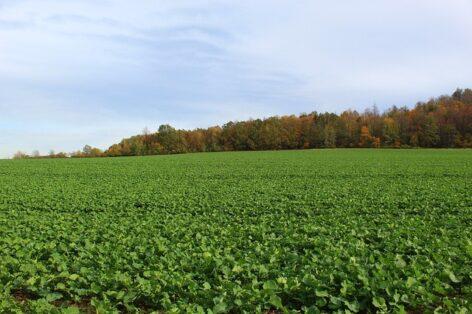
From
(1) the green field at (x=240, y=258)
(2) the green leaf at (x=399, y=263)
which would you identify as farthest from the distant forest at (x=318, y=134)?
(2) the green leaf at (x=399, y=263)

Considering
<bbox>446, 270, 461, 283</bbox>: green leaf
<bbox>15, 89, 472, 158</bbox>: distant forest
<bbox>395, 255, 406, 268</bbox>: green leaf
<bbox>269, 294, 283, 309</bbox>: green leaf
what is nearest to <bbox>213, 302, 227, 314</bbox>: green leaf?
<bbox>269, 294, 283, 309</bbox>: green leaf

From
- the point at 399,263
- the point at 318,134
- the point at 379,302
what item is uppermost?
the point at 318,134

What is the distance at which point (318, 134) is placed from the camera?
104 m

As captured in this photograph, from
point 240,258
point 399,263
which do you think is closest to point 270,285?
point 240,258

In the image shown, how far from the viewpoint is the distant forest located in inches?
3691

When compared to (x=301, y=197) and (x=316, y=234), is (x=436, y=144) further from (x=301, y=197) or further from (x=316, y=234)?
(x=316, y=234)

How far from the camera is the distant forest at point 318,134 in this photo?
3691 inches

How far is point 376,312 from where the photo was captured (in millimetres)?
6406

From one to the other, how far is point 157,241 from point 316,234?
13.7 feet

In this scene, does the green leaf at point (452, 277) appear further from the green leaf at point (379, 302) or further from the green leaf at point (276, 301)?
the green leaf at point (276, 301)

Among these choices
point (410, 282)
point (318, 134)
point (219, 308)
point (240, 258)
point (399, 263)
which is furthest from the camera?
point (318, 134)

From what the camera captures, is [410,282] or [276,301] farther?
[410,282]

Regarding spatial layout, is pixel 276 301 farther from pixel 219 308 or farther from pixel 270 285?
pixel 219 308

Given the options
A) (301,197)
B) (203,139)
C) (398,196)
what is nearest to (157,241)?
(301,197)
